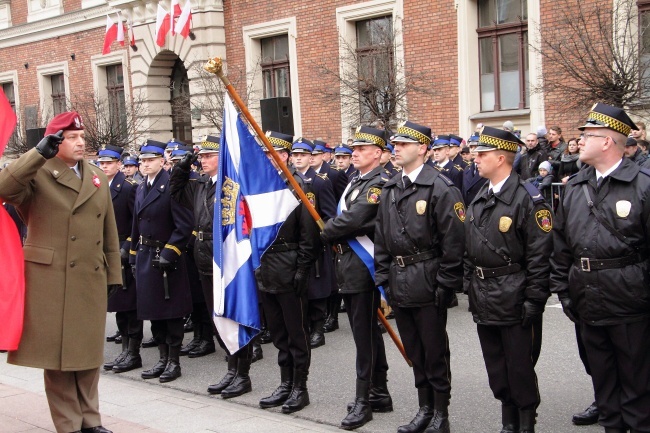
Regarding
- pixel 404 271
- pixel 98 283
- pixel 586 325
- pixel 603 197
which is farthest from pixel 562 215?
pixel 98 283

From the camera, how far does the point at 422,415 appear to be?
623cm

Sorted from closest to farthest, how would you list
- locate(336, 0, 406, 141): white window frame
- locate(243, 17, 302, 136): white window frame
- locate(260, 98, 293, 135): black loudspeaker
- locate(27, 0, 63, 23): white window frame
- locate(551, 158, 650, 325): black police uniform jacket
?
locate(551, 158, 650, 325): black police uniform jacket < locate(260, 98, 293, 135): black loudspeaker < locate(336, 0, 406, 141): white window frame < locate(243, 17, 302, 136): white window frame < locate(27, 0, 63, 23): white window frame

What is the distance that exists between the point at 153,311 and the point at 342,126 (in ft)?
40.5

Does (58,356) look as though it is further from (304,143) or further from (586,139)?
(304,143)

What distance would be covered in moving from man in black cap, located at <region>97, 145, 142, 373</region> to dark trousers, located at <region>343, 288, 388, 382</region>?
3079 mm

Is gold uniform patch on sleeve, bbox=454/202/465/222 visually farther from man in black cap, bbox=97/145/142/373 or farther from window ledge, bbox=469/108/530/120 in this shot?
window ledge, bbox=469/108/530/120

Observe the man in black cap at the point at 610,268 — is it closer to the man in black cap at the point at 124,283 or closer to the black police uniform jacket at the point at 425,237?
the black police uniform jacket at the point at 425,237

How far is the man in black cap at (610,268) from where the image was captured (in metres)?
5.22

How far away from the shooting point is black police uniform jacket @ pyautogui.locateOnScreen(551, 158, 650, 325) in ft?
17.1

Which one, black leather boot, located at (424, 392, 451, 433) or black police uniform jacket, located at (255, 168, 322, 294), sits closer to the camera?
black leather boot, located at (424, 392, 451, 433)

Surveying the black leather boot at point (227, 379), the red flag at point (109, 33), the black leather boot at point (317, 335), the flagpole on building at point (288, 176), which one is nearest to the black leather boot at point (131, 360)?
the black leather boot at point (227, 379)

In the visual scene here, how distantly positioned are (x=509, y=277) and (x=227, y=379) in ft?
10.4

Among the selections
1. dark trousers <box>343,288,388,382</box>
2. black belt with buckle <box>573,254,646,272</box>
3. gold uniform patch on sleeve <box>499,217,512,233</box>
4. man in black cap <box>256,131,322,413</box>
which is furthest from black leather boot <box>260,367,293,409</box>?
black belt with buckle <box>573,254,646,272</box>

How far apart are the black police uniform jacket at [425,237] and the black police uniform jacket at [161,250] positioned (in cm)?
280
